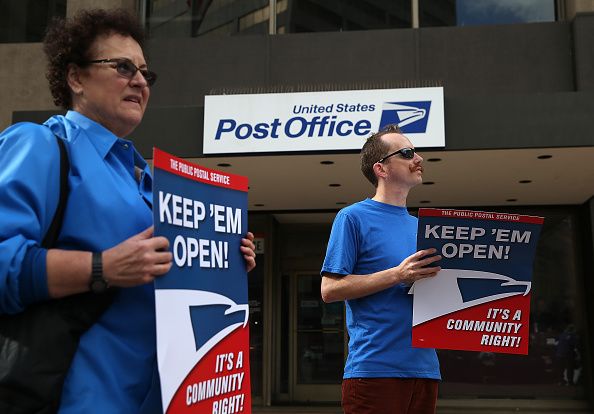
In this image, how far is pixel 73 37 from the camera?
1.70 meters

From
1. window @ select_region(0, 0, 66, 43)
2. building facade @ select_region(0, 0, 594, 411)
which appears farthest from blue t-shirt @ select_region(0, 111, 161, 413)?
window @ select_region(0, 0, 66, 43)

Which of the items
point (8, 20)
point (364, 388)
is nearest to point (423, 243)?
point (364, 388)

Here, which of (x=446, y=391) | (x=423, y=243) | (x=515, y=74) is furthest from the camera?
(x=446, y=391)

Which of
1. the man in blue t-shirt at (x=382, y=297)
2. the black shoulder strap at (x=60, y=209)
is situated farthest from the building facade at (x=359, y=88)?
the black shoulder strap at (x=60, y=209)

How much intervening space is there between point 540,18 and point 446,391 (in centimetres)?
667

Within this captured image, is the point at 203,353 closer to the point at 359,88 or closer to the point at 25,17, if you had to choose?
the point at 359,88

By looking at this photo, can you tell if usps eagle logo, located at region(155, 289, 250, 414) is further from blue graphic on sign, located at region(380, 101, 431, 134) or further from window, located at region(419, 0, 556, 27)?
window, located at region(419, 0, 556, 27)

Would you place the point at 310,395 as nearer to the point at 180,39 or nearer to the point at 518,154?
the point at 518,154

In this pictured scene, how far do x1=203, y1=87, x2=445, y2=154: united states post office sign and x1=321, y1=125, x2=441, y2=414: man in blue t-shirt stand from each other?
5.51 meters

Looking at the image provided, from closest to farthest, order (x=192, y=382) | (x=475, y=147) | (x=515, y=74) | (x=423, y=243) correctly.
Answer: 1. (x=192, y=382)
2. (x=423, y=243)
3. (x=475, y=147)
4. (x=515, y=74)

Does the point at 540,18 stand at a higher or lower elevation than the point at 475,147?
higher

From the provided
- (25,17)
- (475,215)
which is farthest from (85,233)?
(25,17)

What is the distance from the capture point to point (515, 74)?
34.6 ft

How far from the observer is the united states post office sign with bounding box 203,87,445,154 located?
850 cm
